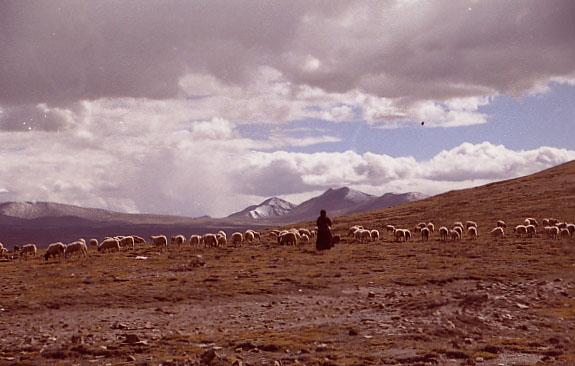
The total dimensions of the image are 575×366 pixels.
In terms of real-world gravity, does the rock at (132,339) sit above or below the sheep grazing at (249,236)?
below

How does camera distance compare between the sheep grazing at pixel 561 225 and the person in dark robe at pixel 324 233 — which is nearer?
the person in dark robe at pixel 324 233

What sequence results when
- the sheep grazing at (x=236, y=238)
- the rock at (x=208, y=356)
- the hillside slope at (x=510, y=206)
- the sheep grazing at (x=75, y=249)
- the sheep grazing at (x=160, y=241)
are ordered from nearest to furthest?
the rock at (x=208, y=356)
the sheep grazing at (x=75, y=249)
the sheep grazing at (x=160, y=241)
the sheep grazing at (x=236, y=238)
the hillside slope at (x=510, y=206)

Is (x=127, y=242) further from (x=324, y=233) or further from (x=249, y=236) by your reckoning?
(x=324, y=233)

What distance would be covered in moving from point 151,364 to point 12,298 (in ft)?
38.4

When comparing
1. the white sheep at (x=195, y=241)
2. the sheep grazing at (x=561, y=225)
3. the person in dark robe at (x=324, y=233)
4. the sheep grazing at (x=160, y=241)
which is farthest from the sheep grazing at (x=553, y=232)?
the sheep grazing at (x=160, y=241)

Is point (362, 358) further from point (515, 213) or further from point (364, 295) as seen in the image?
point (515, 213)

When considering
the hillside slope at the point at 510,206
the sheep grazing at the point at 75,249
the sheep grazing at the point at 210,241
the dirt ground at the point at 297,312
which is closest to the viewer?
the dirt ground at the point at 297,312

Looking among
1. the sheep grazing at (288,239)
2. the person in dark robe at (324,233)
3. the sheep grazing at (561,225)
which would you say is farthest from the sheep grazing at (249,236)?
the sheep grazing at (561,225)

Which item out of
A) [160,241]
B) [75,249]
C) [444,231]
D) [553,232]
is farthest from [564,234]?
[75,249]

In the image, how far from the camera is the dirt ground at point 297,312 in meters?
11.2

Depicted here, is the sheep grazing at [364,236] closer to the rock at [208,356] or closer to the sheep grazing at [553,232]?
the sheep grazing at [553,232]

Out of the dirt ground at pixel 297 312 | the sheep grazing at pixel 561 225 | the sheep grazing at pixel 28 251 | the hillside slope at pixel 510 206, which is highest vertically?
the hillside slope at pixel 510 206

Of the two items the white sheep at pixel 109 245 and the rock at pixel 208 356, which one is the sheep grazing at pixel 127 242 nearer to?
the white sheep at pixel 109 245

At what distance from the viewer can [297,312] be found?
16.2m
